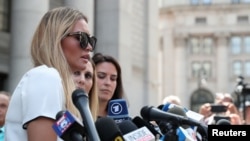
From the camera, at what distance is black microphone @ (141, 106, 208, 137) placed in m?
3.92

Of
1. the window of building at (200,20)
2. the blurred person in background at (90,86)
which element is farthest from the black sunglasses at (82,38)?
the window of building at (200,20)

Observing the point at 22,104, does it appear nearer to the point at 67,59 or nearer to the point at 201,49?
the point at 67,59

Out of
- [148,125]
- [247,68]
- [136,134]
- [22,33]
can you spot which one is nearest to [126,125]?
[136,134]

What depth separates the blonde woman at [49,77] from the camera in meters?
3.37

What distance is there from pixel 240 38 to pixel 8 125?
8042 centimetres

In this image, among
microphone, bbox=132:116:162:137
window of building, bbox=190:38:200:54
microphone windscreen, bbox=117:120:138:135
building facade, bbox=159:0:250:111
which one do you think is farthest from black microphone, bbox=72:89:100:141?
window of building, bbox=190:38:200:54

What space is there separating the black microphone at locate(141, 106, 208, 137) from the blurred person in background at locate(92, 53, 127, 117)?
2509 millimetres

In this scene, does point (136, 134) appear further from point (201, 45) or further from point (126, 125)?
point (201, 45)

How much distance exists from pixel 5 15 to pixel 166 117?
15.5m

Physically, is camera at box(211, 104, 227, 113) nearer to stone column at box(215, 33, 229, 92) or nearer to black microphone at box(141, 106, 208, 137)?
black microphone at box(141, 106, 208, 137)

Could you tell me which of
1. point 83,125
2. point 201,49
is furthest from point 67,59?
point 201,49

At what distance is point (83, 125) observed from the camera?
116 inches

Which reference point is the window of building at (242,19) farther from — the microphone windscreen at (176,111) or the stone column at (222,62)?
the microphone windscreen at (176,111)

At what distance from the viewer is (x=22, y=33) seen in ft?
59.5
